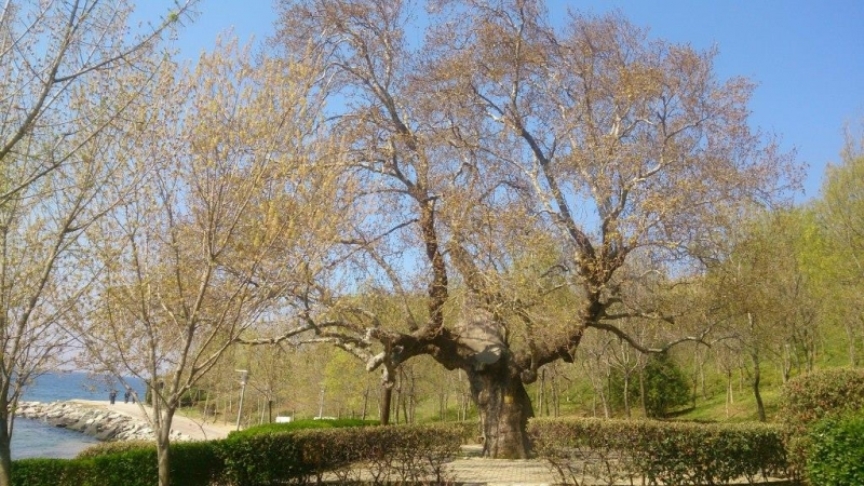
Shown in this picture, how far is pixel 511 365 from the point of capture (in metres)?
17.3

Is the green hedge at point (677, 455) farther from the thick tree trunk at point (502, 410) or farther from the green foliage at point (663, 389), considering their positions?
the green foliage at point (663, 389)

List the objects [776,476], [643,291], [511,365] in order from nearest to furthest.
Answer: [776,476], [643,291], [511,365]

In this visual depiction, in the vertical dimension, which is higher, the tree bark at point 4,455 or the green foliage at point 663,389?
the green foliage at point 663,389

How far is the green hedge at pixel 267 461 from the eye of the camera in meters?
A: 10.4

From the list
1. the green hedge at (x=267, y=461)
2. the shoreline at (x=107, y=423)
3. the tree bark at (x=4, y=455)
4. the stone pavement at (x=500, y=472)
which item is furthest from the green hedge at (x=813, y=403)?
the shoreline at (x=107, y=423)

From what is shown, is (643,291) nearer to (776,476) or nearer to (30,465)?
(776,476)

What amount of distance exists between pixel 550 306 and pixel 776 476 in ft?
16.9

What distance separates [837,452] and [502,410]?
28.2 feet

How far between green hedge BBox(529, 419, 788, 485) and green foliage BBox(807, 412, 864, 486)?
6.71 ft

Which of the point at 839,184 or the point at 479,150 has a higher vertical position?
the point at 839,184

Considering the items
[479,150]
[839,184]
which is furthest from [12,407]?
[839,184]

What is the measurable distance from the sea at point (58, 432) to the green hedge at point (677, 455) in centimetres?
744

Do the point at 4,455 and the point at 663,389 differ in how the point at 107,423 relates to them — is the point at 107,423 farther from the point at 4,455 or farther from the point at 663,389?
the point at 4,455

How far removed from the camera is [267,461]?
12.3 metres
